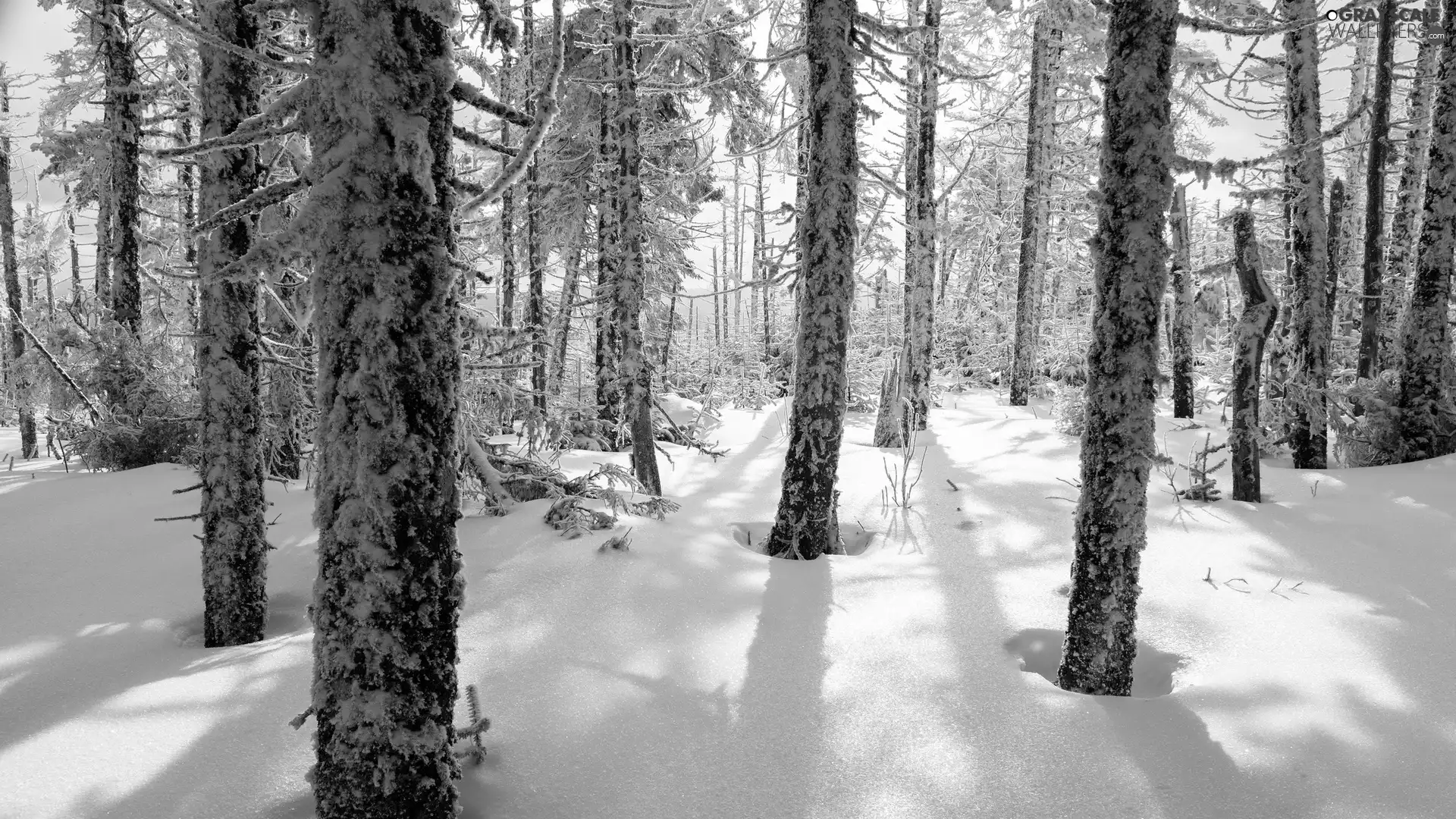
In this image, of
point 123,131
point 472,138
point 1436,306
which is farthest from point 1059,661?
point 123,131

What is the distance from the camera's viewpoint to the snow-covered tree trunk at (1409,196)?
29.5 feet

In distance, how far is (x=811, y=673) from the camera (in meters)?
3.56

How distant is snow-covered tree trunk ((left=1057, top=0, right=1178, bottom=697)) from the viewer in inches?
122

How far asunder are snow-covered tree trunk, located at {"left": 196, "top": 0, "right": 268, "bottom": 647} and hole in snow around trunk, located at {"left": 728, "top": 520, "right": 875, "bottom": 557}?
3396 millimetres

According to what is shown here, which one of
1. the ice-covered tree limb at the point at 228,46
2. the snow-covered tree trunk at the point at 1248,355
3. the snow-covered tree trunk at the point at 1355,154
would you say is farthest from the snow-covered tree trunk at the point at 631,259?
the snow-covered tree trunk at the point at 1355,154

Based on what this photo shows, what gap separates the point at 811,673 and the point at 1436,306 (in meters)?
8.46

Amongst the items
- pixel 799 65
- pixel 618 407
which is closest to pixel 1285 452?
pixel 799 65

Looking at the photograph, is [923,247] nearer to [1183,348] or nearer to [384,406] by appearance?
[1183,348]

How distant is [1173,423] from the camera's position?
35.7ft

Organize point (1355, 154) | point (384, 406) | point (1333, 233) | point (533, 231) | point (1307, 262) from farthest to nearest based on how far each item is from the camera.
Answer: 1. point (1355, 154)
2. point (533, 231)
3. point (1333, 233)
4. point (1307, 262)
5. point (384, 406)

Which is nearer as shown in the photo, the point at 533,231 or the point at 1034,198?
the point at 533,231

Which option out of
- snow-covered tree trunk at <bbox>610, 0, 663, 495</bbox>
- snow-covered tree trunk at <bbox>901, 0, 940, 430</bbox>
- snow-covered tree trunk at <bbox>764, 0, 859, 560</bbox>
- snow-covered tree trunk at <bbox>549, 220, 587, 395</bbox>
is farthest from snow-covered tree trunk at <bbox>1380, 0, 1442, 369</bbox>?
snow-covered tree trunk at <bbox>549, 220, 587, 395</bbox>

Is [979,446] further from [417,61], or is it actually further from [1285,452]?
[417,61]

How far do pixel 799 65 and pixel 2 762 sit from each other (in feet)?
36.4
